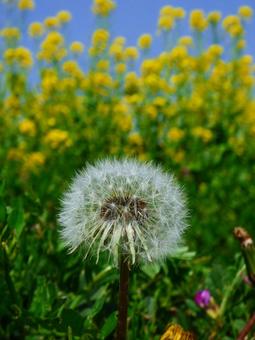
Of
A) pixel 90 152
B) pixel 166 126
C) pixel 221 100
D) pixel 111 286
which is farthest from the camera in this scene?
pixel 221 100

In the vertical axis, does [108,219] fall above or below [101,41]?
below

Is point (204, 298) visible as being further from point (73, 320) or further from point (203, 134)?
point (203, 134)

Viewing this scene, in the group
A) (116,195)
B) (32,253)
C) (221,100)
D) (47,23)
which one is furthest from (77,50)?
(116,195)

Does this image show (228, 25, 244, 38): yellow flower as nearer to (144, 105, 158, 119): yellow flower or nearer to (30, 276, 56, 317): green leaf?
(144, 105, 158, 119): yellow flower

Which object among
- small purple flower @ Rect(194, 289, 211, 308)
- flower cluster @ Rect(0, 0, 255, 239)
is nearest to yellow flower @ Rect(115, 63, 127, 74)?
flower cluster @ Rect(0, 0, 255, 239)

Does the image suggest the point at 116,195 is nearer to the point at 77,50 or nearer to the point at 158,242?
the point at 158,242

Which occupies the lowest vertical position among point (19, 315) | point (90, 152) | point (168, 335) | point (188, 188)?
point (168, 335)

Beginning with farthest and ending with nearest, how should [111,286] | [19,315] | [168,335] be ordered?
[111,286] → [19,315] → [168,335]

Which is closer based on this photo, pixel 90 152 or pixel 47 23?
pixel 90 152
